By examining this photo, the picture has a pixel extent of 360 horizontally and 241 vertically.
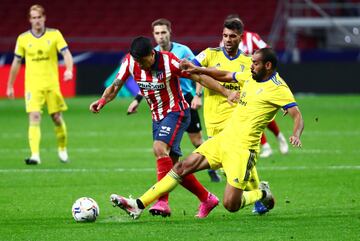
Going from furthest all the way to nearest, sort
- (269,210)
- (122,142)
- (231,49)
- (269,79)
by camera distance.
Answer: (122,142)
(231,49)
(269,210)
(269,79)

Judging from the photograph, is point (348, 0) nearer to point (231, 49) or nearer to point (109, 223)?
point (231, 49)

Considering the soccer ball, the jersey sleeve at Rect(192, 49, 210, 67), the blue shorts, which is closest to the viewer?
the soccer ball

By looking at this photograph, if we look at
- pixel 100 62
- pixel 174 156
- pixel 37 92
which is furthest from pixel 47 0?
pixel 174 156

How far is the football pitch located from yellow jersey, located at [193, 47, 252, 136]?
0.95 meters

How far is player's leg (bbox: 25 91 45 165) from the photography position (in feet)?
44.8

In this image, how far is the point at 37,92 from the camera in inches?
545

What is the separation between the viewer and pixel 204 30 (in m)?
32.2

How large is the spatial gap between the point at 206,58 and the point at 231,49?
0.34m

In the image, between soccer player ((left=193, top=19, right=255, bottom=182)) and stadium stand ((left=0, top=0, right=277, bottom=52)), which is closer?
soccer player ((left=193, top=19, right=255, bottom=182))

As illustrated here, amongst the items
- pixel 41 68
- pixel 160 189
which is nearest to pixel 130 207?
pixel 160 189

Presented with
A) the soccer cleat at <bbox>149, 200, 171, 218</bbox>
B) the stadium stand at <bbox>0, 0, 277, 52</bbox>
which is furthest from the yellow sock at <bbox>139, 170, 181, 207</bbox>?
the stadium stand at <bbox>0, 0, 277, 52</bbox>

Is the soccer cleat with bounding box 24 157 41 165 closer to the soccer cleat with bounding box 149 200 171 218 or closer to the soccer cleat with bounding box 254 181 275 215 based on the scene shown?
Result: the soccer cleat with bounding box 149 200 171 218

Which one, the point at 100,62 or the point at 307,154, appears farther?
the point at 100,62

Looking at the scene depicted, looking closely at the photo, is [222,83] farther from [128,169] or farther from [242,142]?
[128,169]
